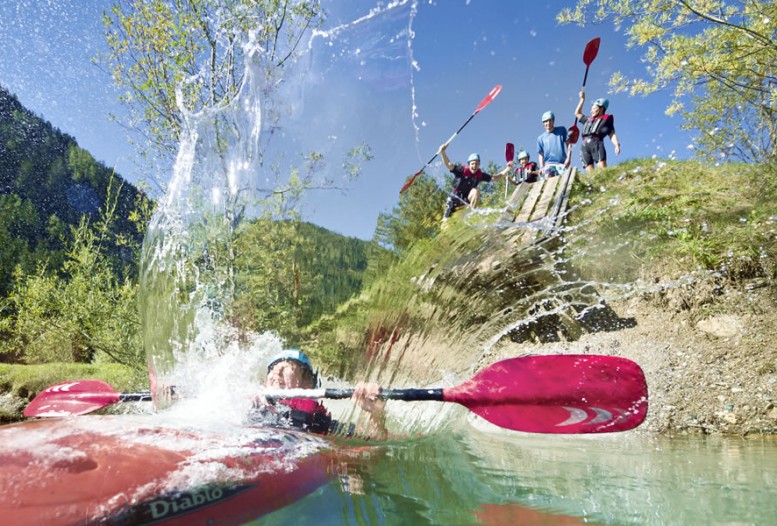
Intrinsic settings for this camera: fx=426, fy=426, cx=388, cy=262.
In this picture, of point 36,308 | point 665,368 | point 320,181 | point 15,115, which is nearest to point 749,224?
point 665,368

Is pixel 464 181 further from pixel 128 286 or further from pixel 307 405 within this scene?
pixel 128 286

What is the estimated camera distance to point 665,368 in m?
4.97

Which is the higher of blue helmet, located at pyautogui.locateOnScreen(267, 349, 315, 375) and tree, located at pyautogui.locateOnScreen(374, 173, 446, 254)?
tree, located at pyautogui.locateOnScreen(374, 173, 446, 254)

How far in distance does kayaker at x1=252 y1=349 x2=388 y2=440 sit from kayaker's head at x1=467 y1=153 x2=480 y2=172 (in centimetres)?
161

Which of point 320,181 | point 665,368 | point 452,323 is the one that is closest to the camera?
point 320,181

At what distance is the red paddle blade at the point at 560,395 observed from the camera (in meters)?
2.40

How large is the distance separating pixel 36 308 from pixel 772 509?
34.7 ft

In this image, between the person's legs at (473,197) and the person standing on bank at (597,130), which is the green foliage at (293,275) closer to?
the person's legs at (473,197)

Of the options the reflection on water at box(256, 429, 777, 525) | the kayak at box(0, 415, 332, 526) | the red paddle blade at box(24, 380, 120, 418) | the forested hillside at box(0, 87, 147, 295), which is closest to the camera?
the kayak at box(0, 415, 332, 526)

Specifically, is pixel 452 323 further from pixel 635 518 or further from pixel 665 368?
pixel 665 368

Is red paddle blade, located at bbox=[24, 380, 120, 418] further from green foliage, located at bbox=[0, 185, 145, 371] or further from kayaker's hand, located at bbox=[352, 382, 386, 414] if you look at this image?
green foliage, located at bbox=[0, 185, 145, 371]

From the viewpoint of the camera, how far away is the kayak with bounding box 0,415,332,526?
145cm

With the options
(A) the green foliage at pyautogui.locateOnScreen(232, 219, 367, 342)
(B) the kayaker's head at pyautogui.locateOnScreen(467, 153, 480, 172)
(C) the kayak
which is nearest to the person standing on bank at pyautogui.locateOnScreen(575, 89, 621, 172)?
(B) the kayaker's head at pyautogui.locateOnScreen(467, 153, 480, 172)

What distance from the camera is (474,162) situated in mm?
3025
